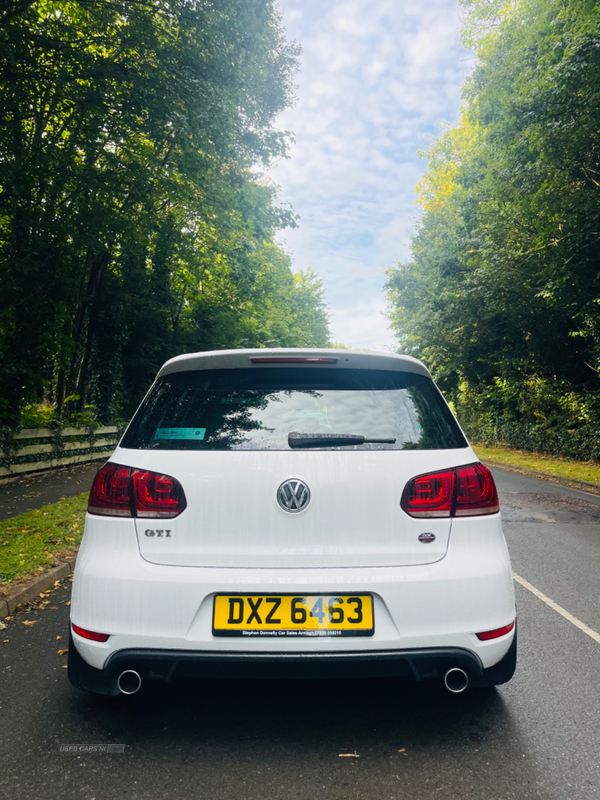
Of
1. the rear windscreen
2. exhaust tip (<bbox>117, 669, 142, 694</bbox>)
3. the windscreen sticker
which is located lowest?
exhaust tip (<bbox>117, 669, 142, 694</bbox>)

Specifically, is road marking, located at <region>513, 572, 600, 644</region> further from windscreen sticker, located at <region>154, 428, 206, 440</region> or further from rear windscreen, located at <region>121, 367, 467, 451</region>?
windscreen sticker, located at <region>154, 428, 206, 440</region>

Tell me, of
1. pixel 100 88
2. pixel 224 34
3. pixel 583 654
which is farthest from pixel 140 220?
pixel 583 654

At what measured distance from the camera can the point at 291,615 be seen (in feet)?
8.47

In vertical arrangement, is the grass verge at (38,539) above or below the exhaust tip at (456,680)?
below

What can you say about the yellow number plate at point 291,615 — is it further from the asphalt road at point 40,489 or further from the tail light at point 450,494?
the asphalt road at point 40,489

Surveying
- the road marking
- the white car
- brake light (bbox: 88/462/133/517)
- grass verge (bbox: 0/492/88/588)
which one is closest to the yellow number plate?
the white car

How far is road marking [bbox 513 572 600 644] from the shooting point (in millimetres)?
4414

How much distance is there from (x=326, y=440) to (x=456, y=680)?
1154 millimetres

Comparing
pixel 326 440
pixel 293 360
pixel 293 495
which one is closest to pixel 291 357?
pixel 293 360

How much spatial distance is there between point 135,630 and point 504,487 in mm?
12760

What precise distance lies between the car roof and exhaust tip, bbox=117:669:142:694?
135 centimetres

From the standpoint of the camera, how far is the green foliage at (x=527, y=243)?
1362 centimetres

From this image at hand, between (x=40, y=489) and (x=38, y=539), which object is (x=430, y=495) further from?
(x=40, y=489)

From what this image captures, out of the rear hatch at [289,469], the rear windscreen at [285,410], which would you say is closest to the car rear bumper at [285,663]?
the rear hatch at [289,469]
